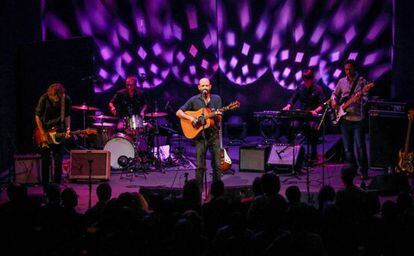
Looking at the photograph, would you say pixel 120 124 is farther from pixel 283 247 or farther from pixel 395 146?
pixel 283 247

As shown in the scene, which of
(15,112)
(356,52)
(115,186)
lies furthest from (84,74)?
(356,52)

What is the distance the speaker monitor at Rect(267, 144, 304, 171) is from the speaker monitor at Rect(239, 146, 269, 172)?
6.7 inches

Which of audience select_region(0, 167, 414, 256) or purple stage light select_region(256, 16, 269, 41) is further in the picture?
purple stage light select_region(256, 16, 269, 41)

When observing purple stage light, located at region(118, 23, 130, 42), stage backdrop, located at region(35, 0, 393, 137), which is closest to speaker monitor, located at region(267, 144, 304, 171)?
stage backdrop, located at region(35, 0, 393, 137)

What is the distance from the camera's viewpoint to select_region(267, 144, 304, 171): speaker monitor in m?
12.5

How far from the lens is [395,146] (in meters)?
11.6

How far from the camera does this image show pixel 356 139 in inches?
446

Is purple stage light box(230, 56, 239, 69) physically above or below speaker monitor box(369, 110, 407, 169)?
above

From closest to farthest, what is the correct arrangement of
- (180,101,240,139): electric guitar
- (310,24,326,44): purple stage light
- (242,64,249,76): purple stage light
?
(180,101,240,139): electric guitar
(310,24,326,44): purple stage light
(242,64,249,76): purple stage light

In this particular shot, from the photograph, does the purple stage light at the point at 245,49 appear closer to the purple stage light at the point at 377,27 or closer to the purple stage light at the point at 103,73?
the purple stage light at the point at 377,27

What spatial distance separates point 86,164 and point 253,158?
367cm

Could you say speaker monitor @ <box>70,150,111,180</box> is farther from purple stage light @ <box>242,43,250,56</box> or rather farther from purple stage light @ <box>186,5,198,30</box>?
purple stage light @ <box>242,43,250,56</box>

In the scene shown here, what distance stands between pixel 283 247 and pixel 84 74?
11.3 meters

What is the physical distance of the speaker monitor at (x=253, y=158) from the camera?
12984 mm
